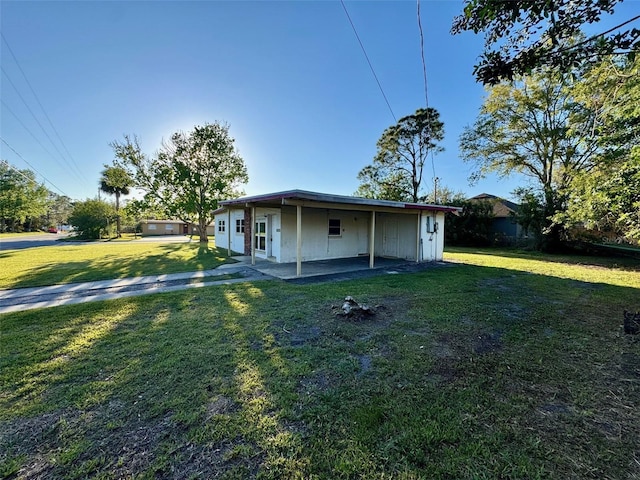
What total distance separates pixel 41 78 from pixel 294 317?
1938 centimetres

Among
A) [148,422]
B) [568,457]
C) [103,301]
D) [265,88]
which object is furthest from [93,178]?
[568,457]

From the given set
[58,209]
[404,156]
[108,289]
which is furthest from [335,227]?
[58,209]

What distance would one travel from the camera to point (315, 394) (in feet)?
8.45

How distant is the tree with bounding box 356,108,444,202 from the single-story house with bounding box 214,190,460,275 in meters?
11.3

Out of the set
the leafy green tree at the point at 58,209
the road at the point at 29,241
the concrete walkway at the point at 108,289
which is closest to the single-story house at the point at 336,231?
the concrete walkway at the point at 108,289

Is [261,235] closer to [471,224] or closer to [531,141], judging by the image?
[471,224]

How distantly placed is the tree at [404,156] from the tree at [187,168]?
40.3 feet

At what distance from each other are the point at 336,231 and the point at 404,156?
45.6ft

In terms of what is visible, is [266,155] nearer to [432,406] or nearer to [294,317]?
[294,317]

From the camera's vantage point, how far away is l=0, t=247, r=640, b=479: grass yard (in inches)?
72.1

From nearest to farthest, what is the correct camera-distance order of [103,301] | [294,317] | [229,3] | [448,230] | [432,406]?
[432,406] < [294,317] < [103,301] < [229,3] < [448,230]

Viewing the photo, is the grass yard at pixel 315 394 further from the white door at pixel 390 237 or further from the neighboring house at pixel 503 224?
the neighboring house at pixel 503 224

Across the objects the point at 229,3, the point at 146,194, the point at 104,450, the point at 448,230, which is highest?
the point at 229,3

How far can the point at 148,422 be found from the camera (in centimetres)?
219
